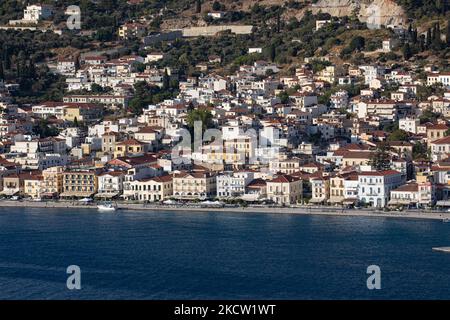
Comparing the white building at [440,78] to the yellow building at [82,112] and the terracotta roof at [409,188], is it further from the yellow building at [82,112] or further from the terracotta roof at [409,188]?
the terracotta roof at [409,188]

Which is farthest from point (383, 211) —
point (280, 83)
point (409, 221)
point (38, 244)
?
point (280, 83)

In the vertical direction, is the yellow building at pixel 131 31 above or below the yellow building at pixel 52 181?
above

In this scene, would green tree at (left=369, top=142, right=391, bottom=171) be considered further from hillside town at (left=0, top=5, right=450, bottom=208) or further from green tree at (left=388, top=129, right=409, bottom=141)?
green tree at (left=388, top=129, right=409, bottom=141)

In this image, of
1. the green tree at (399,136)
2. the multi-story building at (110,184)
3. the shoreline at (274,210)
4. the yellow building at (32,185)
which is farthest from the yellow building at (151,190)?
the green tree at (399,136)

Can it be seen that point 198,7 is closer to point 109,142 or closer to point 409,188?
point 109,142

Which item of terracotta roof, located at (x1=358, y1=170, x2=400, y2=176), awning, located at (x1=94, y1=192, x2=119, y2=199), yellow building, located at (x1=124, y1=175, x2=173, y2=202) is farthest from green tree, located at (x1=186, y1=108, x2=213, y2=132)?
terracotta roof, located at (x1=358, y1=170, x2=400, y2=176)

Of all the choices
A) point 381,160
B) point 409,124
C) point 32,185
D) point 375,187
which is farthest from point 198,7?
point 375,187
